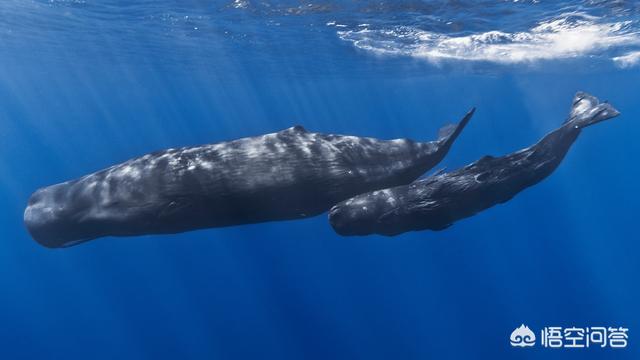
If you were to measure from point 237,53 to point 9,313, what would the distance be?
31.8 meters

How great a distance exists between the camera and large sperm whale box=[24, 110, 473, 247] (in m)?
7.63

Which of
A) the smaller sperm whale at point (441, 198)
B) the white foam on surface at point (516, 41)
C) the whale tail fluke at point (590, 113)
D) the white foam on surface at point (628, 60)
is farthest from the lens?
the white foam on surface at point (628, 60)

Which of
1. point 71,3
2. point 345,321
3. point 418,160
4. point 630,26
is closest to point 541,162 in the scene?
point 418,160

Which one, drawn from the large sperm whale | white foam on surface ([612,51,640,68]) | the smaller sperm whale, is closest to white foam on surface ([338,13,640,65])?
white foam on surface ([612,51,640,68])

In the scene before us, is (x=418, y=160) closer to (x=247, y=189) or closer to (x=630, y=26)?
(x=247, y=189)

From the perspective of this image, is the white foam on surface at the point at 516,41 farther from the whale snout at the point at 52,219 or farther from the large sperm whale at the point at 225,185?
the whale snout at the point at 52,219

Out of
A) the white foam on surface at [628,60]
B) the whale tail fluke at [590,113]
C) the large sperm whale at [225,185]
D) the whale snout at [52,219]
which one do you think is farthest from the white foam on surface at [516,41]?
the whale snout at [52,219]

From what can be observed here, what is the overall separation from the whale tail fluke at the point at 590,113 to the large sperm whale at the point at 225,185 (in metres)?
1.72

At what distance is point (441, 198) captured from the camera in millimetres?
7191

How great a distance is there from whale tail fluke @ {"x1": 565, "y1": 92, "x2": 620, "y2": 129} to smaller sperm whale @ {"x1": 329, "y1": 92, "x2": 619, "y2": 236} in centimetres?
81

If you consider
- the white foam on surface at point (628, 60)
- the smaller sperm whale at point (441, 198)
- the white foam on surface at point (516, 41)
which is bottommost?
the white foam on surface at point (628, 60)

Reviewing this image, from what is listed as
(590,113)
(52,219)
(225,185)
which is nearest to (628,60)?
(590,113)

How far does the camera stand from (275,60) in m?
37.2

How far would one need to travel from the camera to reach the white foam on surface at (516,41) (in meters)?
23.0
